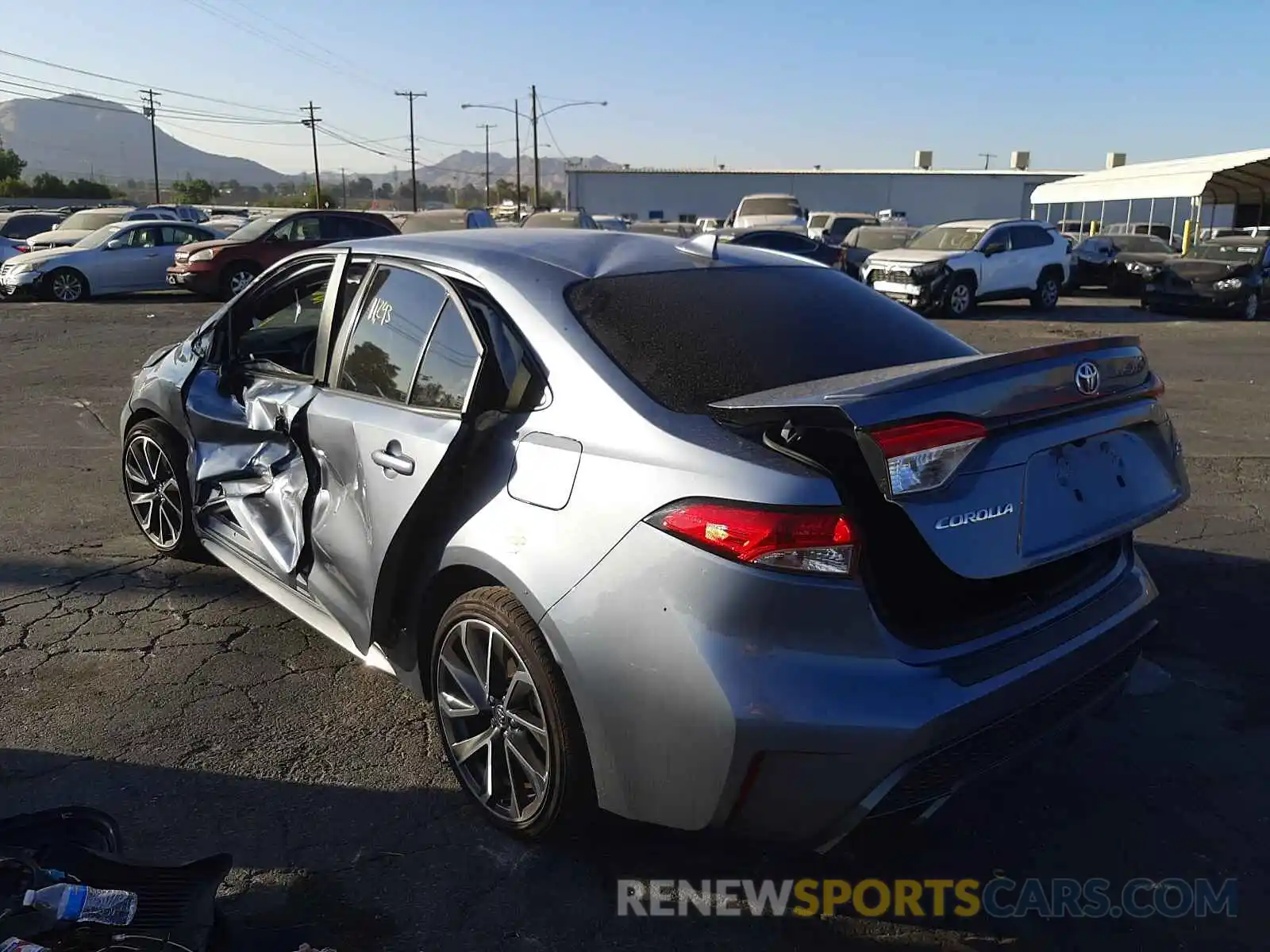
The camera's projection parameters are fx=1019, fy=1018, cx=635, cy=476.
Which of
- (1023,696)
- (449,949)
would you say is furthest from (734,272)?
(449,949)

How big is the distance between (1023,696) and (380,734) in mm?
2154

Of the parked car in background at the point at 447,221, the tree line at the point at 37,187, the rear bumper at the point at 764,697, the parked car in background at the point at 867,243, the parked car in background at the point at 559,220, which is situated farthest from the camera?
the tree line at the point at 37,187

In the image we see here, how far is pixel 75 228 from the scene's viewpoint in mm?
24109

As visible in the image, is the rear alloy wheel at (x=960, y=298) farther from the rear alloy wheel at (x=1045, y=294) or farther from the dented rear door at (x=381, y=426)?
the dented rear door at (x=381, y=426)

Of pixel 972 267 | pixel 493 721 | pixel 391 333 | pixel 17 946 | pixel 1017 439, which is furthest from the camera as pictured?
pixel 972 267

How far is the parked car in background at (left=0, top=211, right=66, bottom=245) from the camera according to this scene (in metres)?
27.2

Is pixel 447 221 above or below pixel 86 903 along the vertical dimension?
above

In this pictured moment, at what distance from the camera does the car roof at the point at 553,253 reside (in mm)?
3188

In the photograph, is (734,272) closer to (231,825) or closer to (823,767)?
(823,767)

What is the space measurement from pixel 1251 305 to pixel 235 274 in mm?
18381

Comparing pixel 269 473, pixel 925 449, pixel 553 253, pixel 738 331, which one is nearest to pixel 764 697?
pixel 925 449

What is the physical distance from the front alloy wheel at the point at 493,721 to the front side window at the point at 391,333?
0.88 meters

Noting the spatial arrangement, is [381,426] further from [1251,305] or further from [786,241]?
[1251,305]

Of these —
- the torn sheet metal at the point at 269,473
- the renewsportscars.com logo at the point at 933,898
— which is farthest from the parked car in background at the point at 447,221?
the renewsportscars.com logo at the point at 933,898
